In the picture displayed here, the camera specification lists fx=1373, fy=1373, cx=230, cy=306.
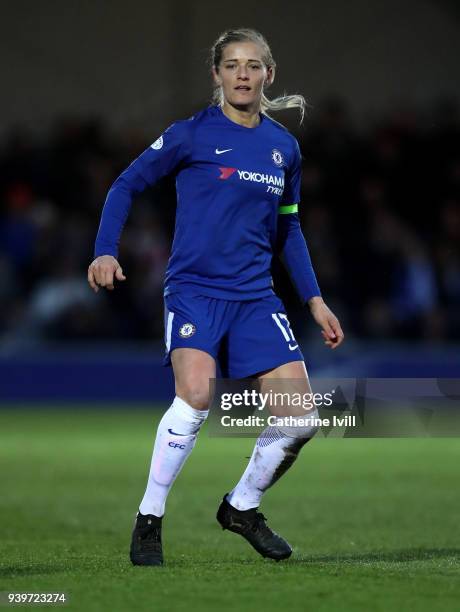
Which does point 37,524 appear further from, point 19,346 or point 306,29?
point 306,29

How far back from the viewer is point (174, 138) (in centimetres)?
596

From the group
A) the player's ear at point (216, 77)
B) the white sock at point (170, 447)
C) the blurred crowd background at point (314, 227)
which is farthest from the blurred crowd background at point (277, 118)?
the white sock at point (170, 447)

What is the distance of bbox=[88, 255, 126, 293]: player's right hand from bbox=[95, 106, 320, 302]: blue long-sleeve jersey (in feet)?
0.62

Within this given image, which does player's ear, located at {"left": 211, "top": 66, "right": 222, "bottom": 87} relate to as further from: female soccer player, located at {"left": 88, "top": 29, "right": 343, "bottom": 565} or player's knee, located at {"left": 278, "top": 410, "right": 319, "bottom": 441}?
player's knee, located at {"left": 278, "top": 410, "right": 319, "bottom": 441}

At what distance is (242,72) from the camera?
19.7ft

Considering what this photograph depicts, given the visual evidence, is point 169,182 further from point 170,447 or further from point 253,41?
point 170,447

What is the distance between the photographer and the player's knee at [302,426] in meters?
6.01

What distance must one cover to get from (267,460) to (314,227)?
1026cm

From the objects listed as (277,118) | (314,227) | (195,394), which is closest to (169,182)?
(277,118)

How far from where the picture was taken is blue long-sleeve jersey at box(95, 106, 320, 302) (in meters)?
5.96

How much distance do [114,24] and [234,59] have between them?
41.9 ft

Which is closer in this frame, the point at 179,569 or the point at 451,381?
the point at 179,569

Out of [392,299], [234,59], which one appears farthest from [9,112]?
[234,59]

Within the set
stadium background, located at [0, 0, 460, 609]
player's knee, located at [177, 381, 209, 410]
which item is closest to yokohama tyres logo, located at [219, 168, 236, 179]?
player's knee, located at [177, 381, 209, 410]
